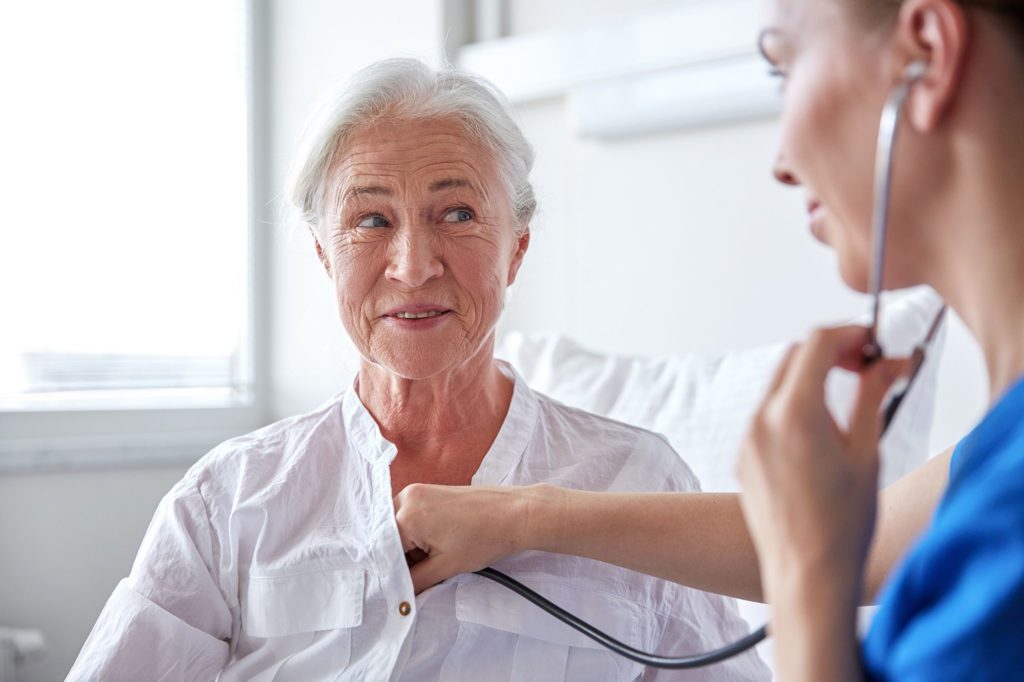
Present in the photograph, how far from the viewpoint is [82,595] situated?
7.29 feet

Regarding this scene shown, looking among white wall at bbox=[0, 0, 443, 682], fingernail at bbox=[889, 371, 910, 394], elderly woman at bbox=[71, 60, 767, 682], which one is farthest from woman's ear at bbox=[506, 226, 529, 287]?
fingernail at bbox=[889, 371, 910, 394]

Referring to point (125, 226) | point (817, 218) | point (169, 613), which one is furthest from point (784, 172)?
point (125, 226)

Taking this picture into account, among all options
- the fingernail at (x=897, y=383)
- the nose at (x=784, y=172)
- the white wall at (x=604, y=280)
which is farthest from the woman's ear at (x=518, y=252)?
the fingernail at (x=897, y=383)

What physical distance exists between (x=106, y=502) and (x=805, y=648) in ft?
6.36

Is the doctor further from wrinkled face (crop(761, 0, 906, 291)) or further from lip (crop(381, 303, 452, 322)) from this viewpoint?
lip (crop(381, 303, 452, 322))

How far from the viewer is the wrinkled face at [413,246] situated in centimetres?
130

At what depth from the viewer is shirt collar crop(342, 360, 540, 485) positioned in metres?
1.30

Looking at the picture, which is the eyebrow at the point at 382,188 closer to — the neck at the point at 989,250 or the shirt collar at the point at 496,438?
the shirt collar at the point at 496,438

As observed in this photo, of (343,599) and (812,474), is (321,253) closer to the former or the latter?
(343,599)

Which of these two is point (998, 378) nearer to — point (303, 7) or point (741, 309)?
point (741, 309)

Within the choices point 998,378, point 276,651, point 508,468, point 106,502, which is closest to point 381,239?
point 508,468

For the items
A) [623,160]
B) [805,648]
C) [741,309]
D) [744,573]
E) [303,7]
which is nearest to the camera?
[805,648]

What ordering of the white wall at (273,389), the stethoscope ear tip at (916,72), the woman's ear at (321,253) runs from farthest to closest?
the white wall at (273,389) < the woman's ear at (321,253) < the stethoscope ear tip at (916,72)

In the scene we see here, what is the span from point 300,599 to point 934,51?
0.89 meters
